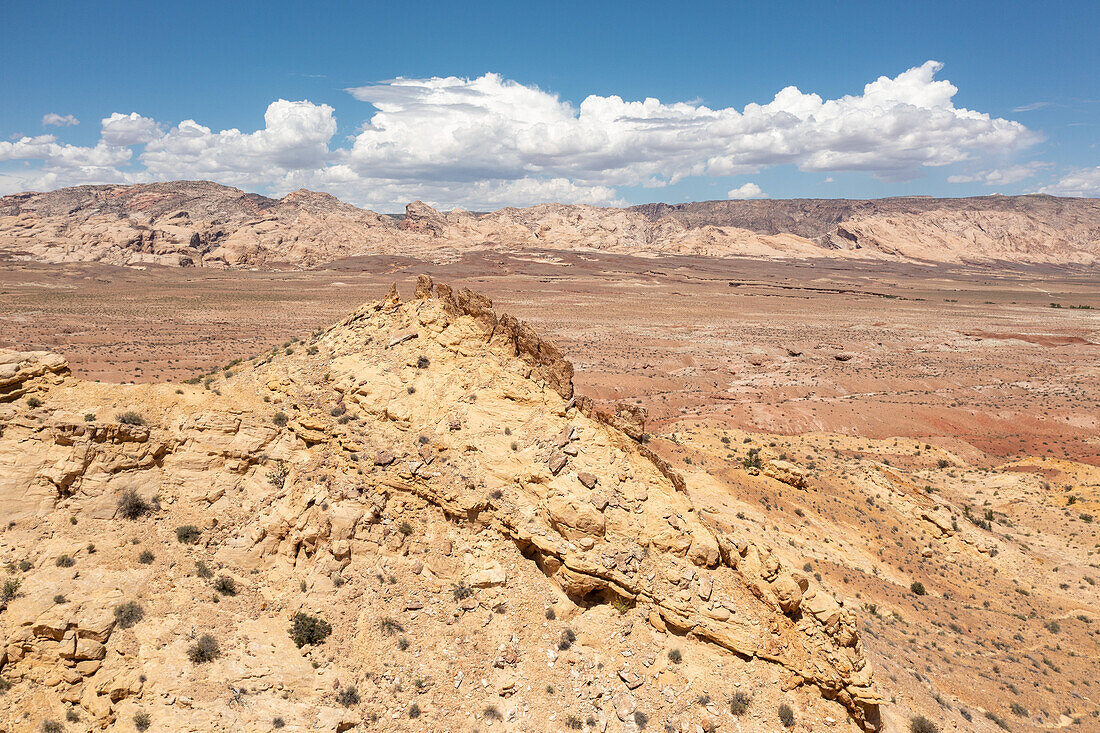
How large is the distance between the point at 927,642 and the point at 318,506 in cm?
1614

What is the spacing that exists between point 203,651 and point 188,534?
2.47m

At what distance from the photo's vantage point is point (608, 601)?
10.5 m

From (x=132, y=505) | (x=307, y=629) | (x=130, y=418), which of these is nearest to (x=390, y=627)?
(x=307, y=629)

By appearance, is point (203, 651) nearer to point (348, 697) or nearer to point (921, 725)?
point (348, 697)

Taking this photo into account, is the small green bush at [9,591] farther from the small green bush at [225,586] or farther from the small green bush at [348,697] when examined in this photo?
the small green bush at [348,697]

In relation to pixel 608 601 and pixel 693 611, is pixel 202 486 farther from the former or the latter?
pixel 693 611

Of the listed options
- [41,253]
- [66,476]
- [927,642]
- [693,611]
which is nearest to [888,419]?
[927,642]

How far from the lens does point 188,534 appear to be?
Result: 1034 centimetres

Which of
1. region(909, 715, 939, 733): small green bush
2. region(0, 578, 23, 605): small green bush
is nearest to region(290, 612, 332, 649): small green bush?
region(0, 578, 23, 605): small green bush

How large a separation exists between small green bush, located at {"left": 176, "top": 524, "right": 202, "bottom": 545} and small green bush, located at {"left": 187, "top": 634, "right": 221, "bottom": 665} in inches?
81.3

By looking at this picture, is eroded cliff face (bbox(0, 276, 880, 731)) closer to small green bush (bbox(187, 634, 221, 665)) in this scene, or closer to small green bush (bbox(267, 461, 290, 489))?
→ small green bush (bbox(267, 461, 290, 489))

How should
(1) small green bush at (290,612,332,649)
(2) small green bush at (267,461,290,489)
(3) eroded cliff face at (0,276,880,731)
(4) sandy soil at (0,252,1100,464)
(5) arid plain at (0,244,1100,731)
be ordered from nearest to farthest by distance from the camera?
(3) eroded cliff face at (0,276,880,731)
(1) small green bush at (290,612,332,649)
(2) small green bush at (267,461,290,489)
(5) arid plain at (0,244,1100,731)
(4) sandy soil at (0,252,1100,464)

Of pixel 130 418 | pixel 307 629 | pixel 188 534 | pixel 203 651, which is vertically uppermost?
pixel 130 418

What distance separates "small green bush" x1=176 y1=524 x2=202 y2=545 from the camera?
1029cm
